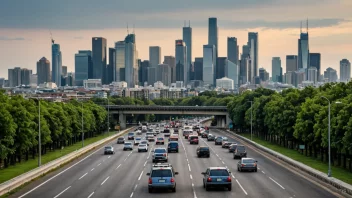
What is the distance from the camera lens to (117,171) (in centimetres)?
6119

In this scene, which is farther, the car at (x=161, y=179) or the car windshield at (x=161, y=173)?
the car windshield at (x=161, y=173)

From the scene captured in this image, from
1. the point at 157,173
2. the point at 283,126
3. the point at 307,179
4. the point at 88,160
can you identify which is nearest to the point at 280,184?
the point at 307,179

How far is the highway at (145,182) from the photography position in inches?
1682

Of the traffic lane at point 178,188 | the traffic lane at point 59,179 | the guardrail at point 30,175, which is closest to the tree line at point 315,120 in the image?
the traffic lane at point 178,188

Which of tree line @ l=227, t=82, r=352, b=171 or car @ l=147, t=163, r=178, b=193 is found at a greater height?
tree line @ l=227, t=82, r=352, b=171

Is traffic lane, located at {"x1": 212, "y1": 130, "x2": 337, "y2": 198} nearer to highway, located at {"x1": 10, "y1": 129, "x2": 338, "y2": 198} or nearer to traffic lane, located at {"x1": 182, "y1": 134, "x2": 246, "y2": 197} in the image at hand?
highway, located at {"x1": 10, "y1": 129, "x2": 338, "y2": 198}

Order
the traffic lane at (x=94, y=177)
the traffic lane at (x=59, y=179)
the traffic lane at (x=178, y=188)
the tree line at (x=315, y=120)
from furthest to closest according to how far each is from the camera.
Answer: the tree line at (x=315, y=120) → the traffic lane at (x=59, y=179) → the traffic lane at (x=94, y=177) → the traffic lane at (x=178, y=188)

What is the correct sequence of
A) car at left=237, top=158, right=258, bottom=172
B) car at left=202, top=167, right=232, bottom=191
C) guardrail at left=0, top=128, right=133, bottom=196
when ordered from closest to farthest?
car at left=202, top=167, right=232, bottom=191
guardrail at left=0, top=128, right=133, bottom=196
car at left=237, top=158, right=258, bottom=172

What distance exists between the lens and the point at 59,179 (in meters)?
54.4

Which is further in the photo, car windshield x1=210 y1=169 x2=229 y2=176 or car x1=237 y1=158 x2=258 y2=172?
car x1=237 y1=158 x2=258 y2=172

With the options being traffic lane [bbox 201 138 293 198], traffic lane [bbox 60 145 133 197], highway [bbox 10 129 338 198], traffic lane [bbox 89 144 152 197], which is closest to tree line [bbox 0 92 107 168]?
highway [bbox 10 129 338 198]

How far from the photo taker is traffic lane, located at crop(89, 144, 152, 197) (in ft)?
142

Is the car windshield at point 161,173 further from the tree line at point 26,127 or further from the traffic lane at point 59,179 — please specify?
the tree line at point 26,127

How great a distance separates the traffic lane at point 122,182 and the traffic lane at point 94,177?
1.09 ft
